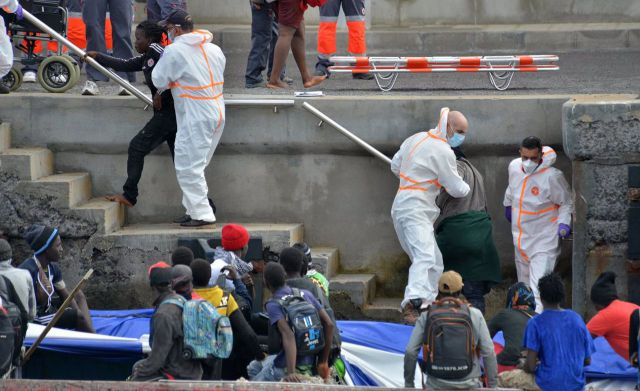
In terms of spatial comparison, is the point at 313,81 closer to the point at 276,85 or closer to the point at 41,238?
the point at 276,85

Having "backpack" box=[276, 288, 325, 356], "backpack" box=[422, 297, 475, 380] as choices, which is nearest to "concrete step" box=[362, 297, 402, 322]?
"backpack" box=[276, 288, 325, 356]

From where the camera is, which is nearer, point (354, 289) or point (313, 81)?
point (354, 289)

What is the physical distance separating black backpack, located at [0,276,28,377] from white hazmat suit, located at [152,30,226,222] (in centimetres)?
278

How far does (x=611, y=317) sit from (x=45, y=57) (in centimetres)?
638

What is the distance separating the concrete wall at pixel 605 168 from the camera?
10.7 meters

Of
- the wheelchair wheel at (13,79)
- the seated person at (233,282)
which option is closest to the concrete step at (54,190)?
the wheelchair wheel at (13,79)

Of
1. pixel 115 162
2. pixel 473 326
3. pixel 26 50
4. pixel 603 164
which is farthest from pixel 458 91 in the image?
pixel 473 326

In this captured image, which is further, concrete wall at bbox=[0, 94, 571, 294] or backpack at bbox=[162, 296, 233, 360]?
concrete wall at bbox=[0, 94, 571, 294]

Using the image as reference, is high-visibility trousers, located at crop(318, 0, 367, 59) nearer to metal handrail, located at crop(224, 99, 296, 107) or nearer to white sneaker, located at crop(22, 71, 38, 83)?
metal handrail, located at crop(224, 99, 296, 107)

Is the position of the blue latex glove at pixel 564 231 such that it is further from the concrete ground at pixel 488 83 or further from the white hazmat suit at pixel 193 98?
the white hazmat suit at pixel 193 98

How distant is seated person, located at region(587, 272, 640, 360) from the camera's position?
29.1ft

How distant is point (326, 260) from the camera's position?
1133cm

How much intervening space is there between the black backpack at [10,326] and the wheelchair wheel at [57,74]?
12.9 ft

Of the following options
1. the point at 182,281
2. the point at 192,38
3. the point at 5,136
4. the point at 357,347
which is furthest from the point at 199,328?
the point at 5,136
